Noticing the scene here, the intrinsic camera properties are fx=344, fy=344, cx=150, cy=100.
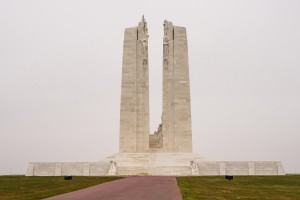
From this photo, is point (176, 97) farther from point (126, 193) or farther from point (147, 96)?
point (126, 193)

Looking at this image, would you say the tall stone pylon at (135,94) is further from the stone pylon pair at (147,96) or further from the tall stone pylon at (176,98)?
the tall stone pylon at (176,98)

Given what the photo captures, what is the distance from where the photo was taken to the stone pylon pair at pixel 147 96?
43.7m

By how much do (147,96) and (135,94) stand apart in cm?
162

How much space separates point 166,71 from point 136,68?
13.0 feet

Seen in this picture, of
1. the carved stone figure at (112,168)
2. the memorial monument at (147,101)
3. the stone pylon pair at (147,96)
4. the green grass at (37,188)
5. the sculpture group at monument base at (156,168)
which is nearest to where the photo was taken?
the green grass at (37,188)

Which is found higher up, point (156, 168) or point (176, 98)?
point (176, 98)

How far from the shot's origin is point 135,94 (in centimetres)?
4444

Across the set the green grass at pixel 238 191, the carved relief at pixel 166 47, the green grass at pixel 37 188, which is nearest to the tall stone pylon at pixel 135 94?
the carved relief at pixel 166 47

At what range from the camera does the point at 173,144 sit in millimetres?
43656

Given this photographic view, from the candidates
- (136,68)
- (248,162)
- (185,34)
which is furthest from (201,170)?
(185,34)

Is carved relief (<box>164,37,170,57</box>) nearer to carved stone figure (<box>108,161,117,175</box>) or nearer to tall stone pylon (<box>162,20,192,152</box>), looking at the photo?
tall stone pylon (<box>162,20,192,152</box>)

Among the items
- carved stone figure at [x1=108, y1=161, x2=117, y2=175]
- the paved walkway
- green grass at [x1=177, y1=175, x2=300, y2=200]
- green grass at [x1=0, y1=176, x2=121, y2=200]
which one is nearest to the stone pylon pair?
carved stone figure at [x1=108, y1=161, x2=117, y2=175]

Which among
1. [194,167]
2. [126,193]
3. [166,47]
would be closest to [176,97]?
[166,47]

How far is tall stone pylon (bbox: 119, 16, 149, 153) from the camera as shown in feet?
143
